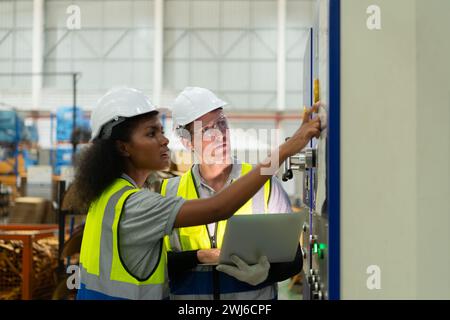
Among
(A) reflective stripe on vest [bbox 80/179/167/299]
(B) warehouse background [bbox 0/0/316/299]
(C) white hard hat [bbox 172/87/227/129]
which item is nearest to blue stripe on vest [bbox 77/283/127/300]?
(A) reflective stripe on vest [bbox 80/179/167/299]

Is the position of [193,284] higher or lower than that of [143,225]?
lower

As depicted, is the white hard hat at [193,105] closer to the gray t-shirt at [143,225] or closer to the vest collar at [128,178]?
the vest collar at [128,178]

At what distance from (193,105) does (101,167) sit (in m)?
0.67

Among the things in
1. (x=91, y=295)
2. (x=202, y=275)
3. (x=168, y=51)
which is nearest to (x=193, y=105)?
(x=202, y=275)

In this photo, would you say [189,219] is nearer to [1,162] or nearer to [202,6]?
[1,162]

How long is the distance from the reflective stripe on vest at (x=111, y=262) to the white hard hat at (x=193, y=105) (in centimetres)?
65

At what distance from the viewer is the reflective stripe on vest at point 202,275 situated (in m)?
1.91

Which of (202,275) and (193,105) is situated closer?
(202,275)

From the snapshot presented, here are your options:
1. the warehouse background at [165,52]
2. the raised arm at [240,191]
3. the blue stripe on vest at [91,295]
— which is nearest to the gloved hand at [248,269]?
the raised arm at [240,191]

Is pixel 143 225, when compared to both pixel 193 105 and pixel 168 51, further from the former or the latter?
pixel 168 51

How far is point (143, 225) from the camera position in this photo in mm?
1526

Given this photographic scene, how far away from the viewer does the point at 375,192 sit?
1262 mm

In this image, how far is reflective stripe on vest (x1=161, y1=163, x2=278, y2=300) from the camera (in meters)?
1.91

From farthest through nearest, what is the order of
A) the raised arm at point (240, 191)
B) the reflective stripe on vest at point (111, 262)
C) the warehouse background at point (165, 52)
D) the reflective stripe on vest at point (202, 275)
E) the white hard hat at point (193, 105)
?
1. the warehouse background at point (165, 52)
2. the white hard hat at point (193, 105)
3. the reflective stripe on vest at point (202, 275)
4. the reflective stripe on vest at point (111, 262)
5. the raised arm at point (240, 191)
